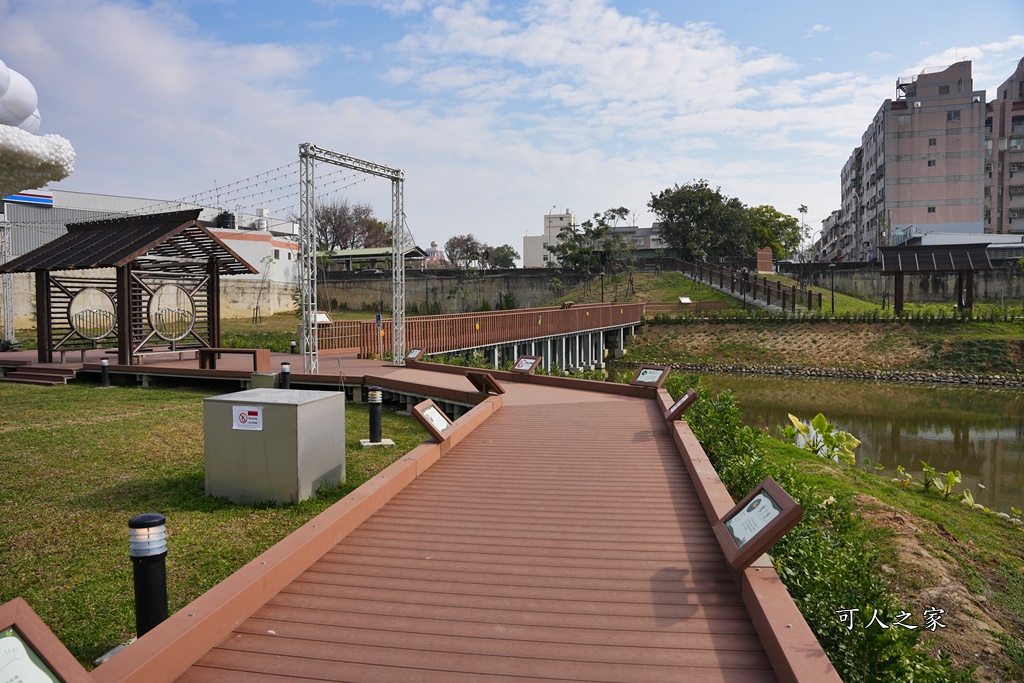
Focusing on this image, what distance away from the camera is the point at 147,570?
12.5 feet

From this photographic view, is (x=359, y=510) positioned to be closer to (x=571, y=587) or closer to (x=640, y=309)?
(x=571, y=587)

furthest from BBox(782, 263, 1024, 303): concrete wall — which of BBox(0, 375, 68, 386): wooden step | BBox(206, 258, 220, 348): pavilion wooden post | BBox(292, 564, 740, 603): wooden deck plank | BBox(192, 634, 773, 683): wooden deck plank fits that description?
BBox(192, 634, 773, 683): wooden deck plank

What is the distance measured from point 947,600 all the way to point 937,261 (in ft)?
93.6

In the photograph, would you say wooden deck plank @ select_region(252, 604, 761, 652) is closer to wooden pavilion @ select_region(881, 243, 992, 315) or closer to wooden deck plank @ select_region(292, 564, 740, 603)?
wooden deck plank @ select_region(292, 564, 740, 603)

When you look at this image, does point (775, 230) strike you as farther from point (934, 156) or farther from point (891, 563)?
point (891, 563)

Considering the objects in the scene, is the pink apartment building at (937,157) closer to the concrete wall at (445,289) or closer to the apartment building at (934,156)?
the apartment building at (934,156)

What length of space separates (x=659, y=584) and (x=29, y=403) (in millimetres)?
12193

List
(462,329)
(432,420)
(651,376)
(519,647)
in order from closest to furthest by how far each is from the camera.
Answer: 1. (519,647)
2. (432,420)
3. (651,376)
4. (462,329)

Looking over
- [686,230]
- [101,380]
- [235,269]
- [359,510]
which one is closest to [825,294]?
[686,230]

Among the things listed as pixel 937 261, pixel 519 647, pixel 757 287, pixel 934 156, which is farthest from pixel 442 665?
pixel 934 156

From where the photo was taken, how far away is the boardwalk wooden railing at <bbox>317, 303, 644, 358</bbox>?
19.0 metres

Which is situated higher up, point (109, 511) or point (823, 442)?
point (109, 511)

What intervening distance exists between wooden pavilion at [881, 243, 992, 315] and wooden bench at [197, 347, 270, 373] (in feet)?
87.8

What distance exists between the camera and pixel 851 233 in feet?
241
